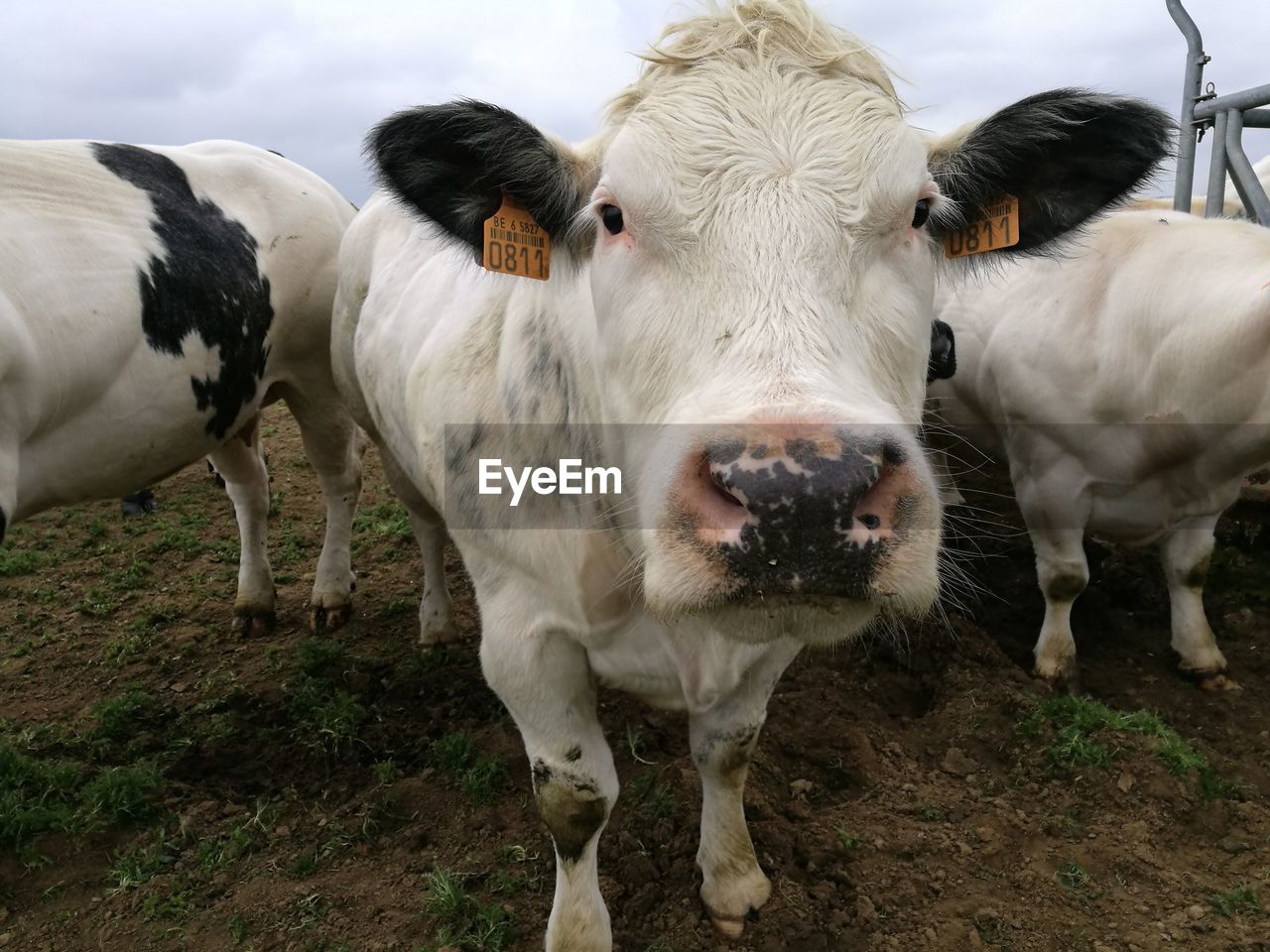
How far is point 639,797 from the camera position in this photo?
11.0 feet

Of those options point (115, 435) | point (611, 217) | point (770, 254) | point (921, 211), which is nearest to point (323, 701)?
point (115, 435)

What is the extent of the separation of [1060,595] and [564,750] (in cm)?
292

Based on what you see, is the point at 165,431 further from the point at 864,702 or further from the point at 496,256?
the point at 864,702

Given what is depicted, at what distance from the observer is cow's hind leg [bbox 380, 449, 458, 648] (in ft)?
15.3

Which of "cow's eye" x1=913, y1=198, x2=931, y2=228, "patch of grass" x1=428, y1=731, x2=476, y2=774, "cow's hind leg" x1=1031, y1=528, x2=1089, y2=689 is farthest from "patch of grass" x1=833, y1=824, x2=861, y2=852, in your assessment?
"cow's eye" x1=913, y1=198, x2=931, y2=228

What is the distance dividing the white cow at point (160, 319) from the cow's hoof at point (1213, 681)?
14.8 ft

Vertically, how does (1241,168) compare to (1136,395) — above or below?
above

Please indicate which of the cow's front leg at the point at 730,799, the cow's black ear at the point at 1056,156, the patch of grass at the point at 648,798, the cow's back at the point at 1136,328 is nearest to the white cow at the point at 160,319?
the patch of grass at the point at 648,798

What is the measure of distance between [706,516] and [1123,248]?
3.79 meters

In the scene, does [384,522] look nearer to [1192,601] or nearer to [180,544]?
[180,544]

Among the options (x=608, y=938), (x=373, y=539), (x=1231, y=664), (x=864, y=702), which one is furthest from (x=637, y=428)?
(x=373, y=539)

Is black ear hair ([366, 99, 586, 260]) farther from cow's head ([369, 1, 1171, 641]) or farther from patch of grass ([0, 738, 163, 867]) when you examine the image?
patch of grass ([0, 738, 163, 867])

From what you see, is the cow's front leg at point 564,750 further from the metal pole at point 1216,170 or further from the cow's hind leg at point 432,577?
the metal pole at point 1216,170

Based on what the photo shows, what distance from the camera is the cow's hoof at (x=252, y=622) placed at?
498cm
